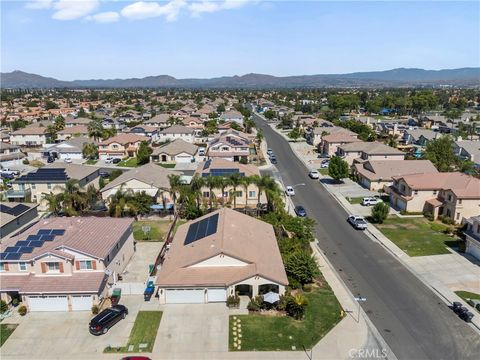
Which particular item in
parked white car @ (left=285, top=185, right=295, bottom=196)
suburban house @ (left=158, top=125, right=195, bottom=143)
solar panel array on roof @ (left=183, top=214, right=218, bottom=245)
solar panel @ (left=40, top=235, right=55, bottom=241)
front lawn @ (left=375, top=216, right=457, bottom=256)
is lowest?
front lawn @ (left=375, top=216, right=457, bottom=256)

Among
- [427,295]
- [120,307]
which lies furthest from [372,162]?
[120,307]

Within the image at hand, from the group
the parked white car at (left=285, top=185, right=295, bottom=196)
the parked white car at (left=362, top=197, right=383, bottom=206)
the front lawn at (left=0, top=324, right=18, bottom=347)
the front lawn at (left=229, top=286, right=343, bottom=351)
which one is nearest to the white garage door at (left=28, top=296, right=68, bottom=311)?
the front lawn at (left=0, top=324, right=18, bottom=347)

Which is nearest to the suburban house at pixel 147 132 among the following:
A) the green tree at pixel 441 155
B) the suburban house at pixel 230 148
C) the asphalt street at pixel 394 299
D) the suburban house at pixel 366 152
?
the suburban house at pixel 230 148

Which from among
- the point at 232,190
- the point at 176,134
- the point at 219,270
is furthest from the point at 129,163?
the point at 219,270

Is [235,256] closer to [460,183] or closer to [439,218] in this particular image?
[439,218]

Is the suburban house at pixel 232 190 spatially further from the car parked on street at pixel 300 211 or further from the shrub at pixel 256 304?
the shrub at pixel 256 304

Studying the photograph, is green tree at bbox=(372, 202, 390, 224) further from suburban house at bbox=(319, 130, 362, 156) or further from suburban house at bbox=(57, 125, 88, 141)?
suburban house at bbox=(57, 125, 88, 141)
